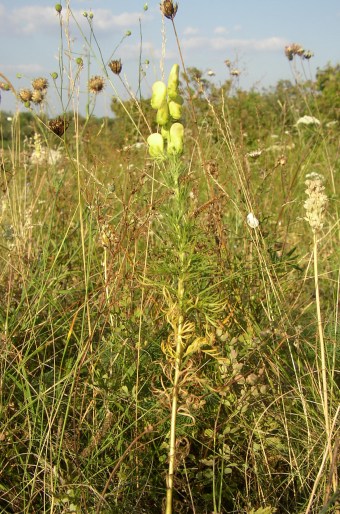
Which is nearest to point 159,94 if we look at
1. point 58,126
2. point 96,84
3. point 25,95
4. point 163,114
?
point 163,114

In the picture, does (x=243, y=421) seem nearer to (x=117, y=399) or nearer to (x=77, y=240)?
(x=117, y=399)

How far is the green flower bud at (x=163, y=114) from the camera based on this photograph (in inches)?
49.2

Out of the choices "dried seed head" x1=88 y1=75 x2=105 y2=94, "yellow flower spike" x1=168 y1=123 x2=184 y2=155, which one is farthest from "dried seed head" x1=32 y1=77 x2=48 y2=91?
"yellow flower spike" x1=168 y1=123 x2=184 y2=155

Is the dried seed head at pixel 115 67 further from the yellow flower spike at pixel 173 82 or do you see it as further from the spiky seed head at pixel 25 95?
the yellow flower spike at pixel 173 82

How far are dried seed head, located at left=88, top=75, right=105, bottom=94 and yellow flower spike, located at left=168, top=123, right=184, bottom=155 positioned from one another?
858mm

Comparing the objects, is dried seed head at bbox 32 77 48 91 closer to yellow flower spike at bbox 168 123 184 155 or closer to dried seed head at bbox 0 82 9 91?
dried seed head at bbox 0 82 9 91

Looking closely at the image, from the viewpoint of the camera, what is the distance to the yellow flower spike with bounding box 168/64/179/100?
126 centimetres

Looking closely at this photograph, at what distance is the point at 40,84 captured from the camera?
2086 millimetres

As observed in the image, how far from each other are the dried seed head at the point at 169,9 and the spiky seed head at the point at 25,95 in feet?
1.84

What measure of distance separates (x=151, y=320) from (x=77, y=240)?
80 centimetres

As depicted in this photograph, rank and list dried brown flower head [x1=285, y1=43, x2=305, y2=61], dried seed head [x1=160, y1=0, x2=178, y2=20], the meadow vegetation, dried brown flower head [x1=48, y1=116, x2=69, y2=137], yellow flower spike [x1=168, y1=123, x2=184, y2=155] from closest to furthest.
→ yellow flower spike [x1=168, y1=123, x2=184, y2=155]
the meadow vegetation
dried brown flower head [x1=48, y1=116, x2=69, y2=137]
dried seed head [x1=160, y1=0, x2=178, y2=20]
dried brown flower head [x1=285, y1=43, x2=305, y2=61]

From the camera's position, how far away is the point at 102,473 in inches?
60.2

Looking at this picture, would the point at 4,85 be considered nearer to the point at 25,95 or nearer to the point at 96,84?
the point at 25,95

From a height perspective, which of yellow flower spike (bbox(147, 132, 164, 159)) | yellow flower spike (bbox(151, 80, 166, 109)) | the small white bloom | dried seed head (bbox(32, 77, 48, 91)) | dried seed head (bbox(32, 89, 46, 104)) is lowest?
the small white bloom
